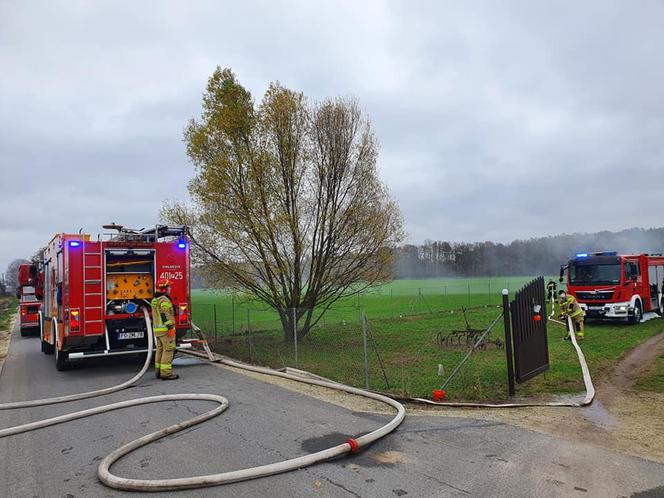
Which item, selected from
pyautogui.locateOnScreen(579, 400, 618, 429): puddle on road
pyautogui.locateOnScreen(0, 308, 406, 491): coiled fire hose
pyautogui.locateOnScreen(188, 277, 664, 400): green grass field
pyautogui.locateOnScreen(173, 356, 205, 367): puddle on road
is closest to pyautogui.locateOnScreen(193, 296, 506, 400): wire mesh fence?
pyautogui.locateOnScreen(188, 277, 664, 400): green grass field

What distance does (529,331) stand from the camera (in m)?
8.04

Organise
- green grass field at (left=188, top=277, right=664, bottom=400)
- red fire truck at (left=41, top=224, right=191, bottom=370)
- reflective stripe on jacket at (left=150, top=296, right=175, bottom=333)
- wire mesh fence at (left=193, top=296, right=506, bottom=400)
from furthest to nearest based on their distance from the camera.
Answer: red fire truck at (left=41, top=224, right=191, bottom=370), reflective stripe on jacket at (left=150, top=296, right=175, bottom=333), wire mesh fence at (left=193, top=296, right=506, bottom=400), green grass field at (left=188, top=277, right=664, bottom=400)

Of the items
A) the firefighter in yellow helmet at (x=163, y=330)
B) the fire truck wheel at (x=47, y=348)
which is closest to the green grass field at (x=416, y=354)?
the firefighter in yellow helmet at (x=163, y=330)

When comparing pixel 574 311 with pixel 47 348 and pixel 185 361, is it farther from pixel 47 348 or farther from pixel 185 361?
pixel 47 348

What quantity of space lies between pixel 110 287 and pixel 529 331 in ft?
28.3

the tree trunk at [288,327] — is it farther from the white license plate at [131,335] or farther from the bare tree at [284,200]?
the white license plate at [131,335]

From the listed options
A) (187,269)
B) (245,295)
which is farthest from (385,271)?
(187,269)

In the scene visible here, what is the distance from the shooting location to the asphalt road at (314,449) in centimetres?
414

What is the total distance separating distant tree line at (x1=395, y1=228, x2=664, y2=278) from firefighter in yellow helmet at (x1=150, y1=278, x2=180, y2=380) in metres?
26.3

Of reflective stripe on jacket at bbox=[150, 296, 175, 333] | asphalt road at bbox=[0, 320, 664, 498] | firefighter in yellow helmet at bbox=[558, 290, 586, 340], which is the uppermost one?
reflective stripe on jacket at bbox=[150, 296, 175, 333]

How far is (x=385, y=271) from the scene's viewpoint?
14266 mm

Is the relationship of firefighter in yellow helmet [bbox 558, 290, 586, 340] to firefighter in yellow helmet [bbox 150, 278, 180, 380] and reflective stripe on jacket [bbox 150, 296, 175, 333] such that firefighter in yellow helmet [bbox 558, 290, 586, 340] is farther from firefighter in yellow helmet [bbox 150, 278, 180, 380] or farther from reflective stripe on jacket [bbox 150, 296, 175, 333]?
reflective stripe on jacket [bbox 150, 296, 175, 333]

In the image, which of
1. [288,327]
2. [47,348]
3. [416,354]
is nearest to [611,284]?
[416,354]

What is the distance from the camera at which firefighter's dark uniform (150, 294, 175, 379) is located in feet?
29.7
